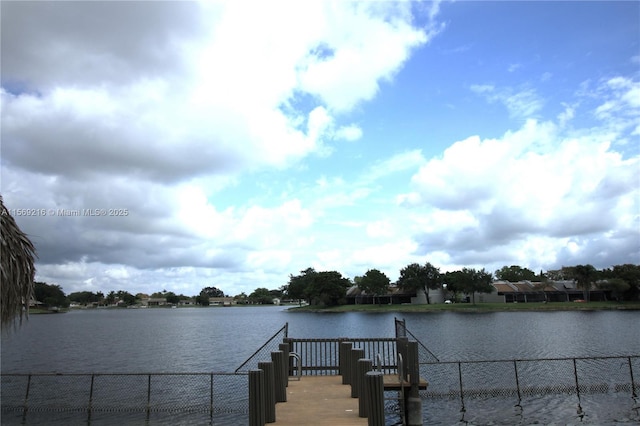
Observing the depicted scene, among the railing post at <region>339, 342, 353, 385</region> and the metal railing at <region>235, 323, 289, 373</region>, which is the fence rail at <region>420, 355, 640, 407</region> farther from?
the metal railing at <region>235, 323, 289, 373</region>

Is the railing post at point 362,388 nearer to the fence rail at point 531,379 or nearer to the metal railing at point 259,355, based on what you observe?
the metal railing at point 259,355

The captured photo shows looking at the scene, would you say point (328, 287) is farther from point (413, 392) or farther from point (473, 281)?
point (413, 392)

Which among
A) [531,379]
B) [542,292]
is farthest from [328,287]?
[531,379]

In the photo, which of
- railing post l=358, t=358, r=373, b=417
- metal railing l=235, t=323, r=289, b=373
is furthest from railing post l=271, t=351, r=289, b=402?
metal railing l=235, t=323, r=289, b=373

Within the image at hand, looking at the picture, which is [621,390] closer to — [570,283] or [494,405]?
[494,405]

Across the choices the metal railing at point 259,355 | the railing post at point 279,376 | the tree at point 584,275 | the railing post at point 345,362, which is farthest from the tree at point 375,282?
the railing post at point 279,376

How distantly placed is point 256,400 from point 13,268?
5.87 metres

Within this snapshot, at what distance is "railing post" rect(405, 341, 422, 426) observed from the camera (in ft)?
53.3

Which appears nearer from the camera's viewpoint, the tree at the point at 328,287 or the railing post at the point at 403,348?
the railing post at the point at 403,348

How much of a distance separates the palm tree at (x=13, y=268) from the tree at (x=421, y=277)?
132 metres

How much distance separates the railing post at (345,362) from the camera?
16.6 m

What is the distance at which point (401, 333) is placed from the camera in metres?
19.4

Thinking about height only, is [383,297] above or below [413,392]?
above

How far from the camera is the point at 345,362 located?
679 inches
